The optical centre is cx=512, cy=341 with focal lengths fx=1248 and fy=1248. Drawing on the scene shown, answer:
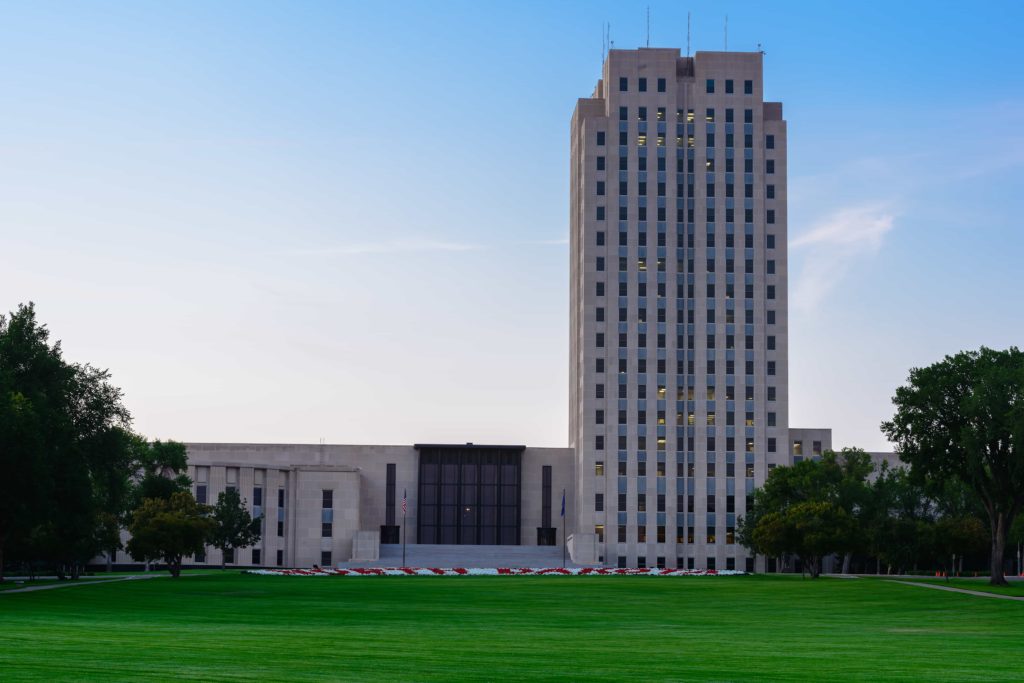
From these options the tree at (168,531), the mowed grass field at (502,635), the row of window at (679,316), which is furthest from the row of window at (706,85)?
the mowed grass field at (502,635)

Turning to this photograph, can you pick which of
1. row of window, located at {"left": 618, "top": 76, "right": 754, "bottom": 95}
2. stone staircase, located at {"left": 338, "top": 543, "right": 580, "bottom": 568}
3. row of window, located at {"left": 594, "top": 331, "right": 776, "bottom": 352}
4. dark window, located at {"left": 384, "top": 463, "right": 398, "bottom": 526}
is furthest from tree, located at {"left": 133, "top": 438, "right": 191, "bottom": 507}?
row of window, located at {"left": 618, "top": 76, "right": 754, "bottom": 95}

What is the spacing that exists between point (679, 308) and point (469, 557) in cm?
4058

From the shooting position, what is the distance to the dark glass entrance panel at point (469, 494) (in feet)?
535

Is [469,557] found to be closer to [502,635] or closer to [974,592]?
[974,592]

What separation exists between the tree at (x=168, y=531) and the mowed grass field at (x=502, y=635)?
24708 mm

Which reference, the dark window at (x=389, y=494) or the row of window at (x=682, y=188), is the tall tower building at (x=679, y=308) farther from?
the dark window at (x=389, y=494)

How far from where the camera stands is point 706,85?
159 meters

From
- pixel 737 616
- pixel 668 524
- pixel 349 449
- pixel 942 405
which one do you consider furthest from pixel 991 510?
pixel 349 449

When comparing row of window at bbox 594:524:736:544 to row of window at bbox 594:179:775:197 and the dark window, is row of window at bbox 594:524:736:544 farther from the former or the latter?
row of window at bbox 594:179:775:197

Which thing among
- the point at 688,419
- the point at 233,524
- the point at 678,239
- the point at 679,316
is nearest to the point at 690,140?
the point at 678,239

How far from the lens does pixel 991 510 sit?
82.1 m

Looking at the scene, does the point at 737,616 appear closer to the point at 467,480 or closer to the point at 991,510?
the point at 991,510

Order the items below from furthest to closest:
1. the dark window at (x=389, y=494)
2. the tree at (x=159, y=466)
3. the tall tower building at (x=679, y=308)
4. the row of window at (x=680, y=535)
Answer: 1. the dark window at (x=389, y=494)
2. the tall tower building at (x=679, y=308)
3. the row of window at (x=680, y=535)
4. the tree at (x=159, y=466)

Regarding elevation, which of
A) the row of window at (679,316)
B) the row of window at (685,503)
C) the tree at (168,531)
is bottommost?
the tree at (168,531)
